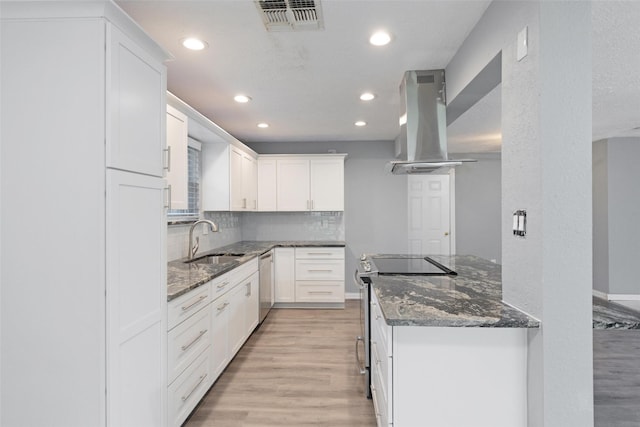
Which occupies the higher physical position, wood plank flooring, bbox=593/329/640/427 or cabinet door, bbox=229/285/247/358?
cabinet door, bbox=229/285/247/358

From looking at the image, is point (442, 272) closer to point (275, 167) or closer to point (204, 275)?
point (204, 275)

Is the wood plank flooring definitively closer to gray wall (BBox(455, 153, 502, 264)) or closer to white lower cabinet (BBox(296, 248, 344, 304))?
gray wall (BBox(455, 153, 502, 264))

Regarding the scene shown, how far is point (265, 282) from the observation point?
4.32 metres

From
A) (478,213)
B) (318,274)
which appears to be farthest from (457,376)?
(478,213)

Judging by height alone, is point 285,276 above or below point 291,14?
below

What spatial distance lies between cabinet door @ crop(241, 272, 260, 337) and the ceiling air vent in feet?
7.57

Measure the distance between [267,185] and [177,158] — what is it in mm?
2525

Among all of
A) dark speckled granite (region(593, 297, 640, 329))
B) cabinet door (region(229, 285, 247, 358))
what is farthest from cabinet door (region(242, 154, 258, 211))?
dark speckled granite (region(593, 297, 640, 329))

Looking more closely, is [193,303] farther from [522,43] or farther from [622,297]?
[622,297]

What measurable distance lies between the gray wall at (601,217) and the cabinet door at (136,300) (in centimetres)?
639

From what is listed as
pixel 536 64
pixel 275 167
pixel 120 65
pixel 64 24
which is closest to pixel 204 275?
pixel 120 65

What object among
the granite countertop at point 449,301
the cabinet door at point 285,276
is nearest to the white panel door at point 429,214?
the cabinet door at point 285,276

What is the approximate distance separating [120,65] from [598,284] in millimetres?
6966

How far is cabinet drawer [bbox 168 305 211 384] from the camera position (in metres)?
1.99
